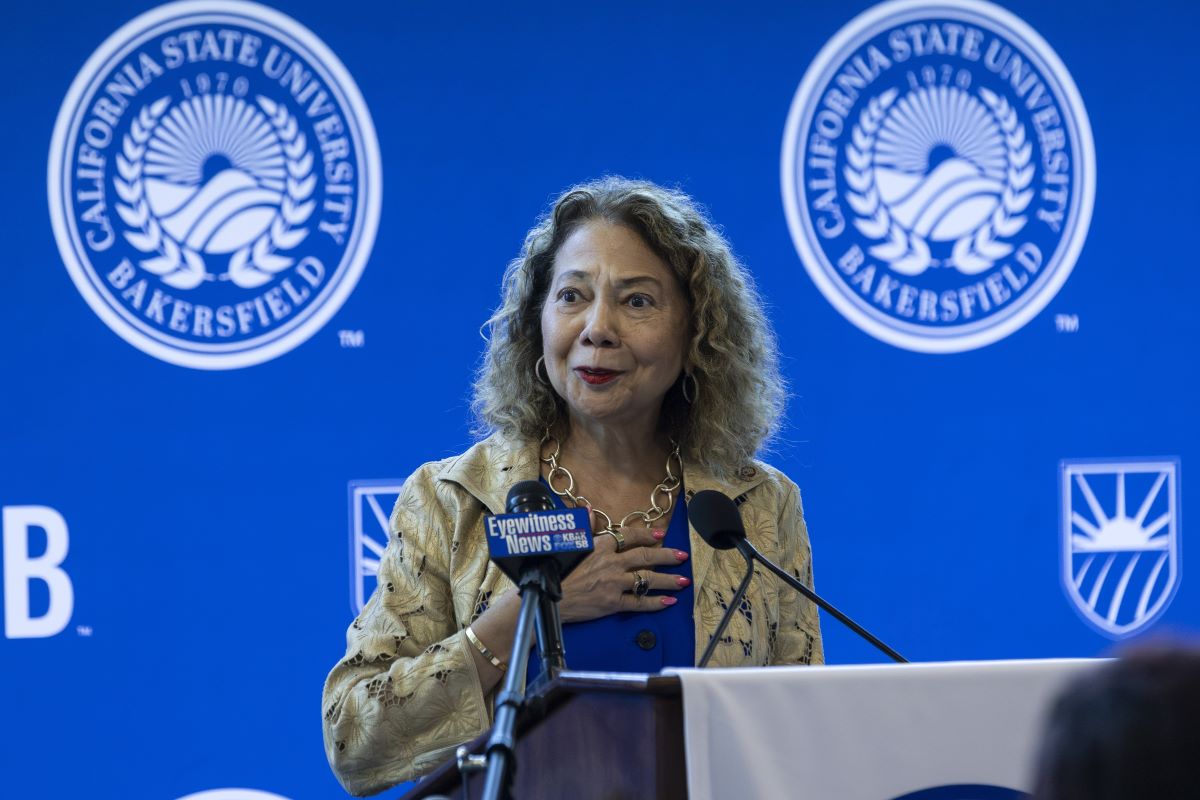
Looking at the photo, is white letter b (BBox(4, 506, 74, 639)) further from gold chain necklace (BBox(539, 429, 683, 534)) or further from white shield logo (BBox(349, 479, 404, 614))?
gold chain necklace (BBox(539, 429, 683, 534))

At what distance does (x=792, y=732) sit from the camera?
4.48 feet

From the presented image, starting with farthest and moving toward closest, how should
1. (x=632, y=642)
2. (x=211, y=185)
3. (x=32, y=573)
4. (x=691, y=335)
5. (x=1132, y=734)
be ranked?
1. (x=211, y=185)
2. (x=32, y=573)
3. (x=691, y=335)
4. (x=632, y=642)
5. (x=1132, y=734)

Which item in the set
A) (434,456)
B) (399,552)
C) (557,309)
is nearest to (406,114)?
(434,456)

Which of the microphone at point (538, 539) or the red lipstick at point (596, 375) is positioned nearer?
the microphone at point (538, 539)

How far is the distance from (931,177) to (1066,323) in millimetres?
520

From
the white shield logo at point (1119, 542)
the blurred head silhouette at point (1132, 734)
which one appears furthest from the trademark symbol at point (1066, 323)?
the blurred head silhouette at point (1132, 734)

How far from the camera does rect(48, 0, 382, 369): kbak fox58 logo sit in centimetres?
309

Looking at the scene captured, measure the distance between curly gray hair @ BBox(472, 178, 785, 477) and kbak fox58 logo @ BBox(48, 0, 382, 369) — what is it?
904mm

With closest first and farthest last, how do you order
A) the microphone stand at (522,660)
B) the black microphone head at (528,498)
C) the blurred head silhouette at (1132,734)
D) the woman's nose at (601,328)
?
the blurred head silhouette at (1132,734) → the microphone stand at (522,660) → the black microphone head at (528,498) → the woman's nose at (601,328)

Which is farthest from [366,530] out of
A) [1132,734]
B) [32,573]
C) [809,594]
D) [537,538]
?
[1132,734]

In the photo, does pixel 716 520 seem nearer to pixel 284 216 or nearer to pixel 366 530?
pixel 366 530

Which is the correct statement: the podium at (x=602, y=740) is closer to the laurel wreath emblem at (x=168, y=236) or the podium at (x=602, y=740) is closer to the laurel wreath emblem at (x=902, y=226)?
the laurel wreath emblem at (x=168, y=236)

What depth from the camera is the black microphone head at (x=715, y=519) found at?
5.90 ft

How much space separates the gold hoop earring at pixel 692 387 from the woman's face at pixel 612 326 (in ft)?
0.12
